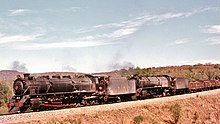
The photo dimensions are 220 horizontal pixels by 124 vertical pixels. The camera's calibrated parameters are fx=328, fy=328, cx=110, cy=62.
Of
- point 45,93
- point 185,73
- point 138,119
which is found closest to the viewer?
point 138,119

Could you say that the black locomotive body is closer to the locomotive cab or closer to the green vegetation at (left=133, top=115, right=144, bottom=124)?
the locomotive cab

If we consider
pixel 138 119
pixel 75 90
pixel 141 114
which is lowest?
pixel 138 119

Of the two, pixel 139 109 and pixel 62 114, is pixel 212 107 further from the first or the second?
pixel 62 114

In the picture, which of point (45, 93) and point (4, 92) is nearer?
point (45, 93)

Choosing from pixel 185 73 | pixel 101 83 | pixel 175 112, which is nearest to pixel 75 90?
pixel 101 83

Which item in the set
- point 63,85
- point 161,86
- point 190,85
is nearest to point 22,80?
point 63,85

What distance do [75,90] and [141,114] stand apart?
22.0 feet

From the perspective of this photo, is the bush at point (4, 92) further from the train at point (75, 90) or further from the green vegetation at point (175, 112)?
the green vegetation at point (175, 112)

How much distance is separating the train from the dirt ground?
262 cm

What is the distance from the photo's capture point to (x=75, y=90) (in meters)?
31.7

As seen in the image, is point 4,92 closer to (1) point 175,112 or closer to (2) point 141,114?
(2) point 141,114

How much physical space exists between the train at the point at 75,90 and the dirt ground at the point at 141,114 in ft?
8.59

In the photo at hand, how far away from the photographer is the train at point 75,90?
1078 inches

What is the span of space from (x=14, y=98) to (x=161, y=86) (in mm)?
25296
